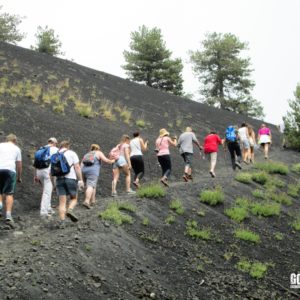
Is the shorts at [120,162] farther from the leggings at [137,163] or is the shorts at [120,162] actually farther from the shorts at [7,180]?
the shorts at [7,180]

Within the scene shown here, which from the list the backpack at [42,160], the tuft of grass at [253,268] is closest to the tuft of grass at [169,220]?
the tuft of grass at [253,268]

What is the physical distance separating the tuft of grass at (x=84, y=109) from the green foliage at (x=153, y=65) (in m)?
22.6

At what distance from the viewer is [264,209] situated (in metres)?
13.8

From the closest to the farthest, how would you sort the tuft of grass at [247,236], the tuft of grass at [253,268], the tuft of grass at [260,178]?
the tuft of grass at [253,268] < the tuft of grass at [247,236] < the tuft of grass at [260,178]

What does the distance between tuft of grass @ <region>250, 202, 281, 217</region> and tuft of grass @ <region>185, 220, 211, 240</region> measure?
8.36ft

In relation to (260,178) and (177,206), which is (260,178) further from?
(177,206)

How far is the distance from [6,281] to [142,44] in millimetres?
40545

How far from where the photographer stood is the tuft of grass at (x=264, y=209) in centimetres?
1373

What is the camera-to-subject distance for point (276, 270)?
10.9 metres

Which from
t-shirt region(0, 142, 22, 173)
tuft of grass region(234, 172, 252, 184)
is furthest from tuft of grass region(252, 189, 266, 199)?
t-shirt region(0, 142, 22, 173)

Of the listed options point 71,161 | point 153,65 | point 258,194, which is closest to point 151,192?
point 71,161

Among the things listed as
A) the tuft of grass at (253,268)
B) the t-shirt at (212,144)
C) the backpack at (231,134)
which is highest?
the backpack at (231,134)

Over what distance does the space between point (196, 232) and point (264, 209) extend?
3.27m

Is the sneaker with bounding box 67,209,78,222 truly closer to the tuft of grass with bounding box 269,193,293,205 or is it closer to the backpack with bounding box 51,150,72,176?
the backpack with bounding box 51,150,72,176
